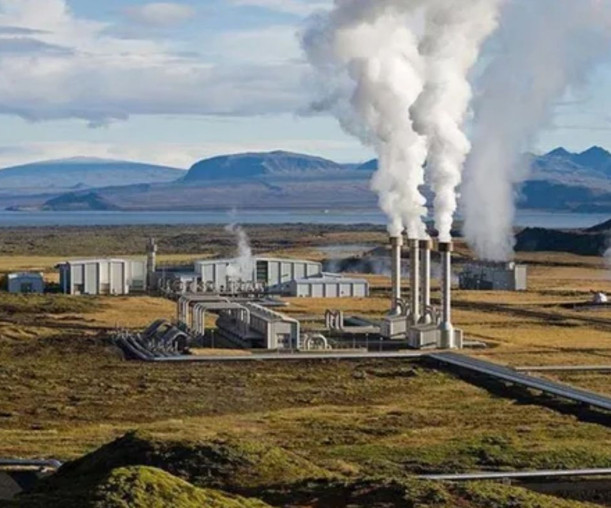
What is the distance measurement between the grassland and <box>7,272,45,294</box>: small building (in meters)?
20.3

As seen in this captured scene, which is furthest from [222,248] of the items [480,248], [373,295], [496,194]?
[373,295]

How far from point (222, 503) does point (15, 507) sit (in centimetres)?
311

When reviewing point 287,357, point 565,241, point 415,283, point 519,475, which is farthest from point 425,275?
point 565,241

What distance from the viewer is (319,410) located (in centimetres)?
4097

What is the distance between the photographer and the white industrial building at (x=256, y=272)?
89.8m

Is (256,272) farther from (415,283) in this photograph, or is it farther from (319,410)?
(319,410)

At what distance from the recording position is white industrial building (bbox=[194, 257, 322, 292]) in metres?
89.8

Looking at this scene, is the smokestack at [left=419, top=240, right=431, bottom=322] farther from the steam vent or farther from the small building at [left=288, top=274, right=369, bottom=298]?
the small building at [left=288, top=274, right=369, bottom=298]

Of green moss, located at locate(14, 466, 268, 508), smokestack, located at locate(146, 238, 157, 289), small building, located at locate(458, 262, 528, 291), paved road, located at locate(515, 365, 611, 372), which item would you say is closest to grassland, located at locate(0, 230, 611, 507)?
green moss, located at locate(14, 466, 268, 508)

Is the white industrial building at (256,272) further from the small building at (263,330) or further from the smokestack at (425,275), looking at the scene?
the small building at (263,330)

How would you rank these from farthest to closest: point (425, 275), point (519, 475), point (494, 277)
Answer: point (494, 277) → point (425, 275) → point (519, 475)

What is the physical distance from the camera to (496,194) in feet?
602

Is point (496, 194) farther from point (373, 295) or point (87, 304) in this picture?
A: point (87, 304)

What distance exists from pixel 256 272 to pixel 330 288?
21.6 ft
